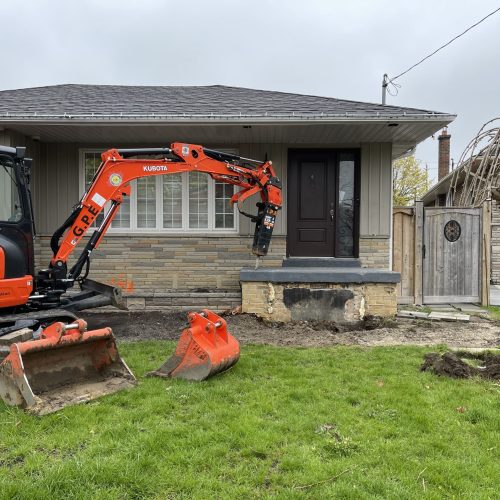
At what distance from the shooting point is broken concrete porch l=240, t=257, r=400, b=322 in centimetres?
797

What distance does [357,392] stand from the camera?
15.3 feet

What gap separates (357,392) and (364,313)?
3476mm

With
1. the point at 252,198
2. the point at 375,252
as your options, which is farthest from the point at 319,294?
the point at 252,198

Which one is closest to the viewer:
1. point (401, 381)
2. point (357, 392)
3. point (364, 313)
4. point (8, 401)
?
point (8, 401)

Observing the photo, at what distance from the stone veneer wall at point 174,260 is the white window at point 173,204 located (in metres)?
0.28

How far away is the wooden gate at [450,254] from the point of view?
9.98 m

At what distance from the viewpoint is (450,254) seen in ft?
32.7

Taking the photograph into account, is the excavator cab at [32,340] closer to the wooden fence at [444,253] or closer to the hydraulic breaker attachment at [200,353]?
the hydraulic breaker attachment at [200,353]

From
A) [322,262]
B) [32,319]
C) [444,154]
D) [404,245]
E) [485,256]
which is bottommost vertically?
[32,319]

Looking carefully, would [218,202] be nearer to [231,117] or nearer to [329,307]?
[231,117]

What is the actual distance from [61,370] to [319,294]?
4.57 metres

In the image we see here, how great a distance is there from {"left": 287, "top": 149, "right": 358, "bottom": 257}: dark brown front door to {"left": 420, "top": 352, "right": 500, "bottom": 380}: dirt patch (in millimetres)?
4156

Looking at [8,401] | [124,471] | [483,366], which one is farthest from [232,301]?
[124,471]

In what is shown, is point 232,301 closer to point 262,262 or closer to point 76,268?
point 262,262
